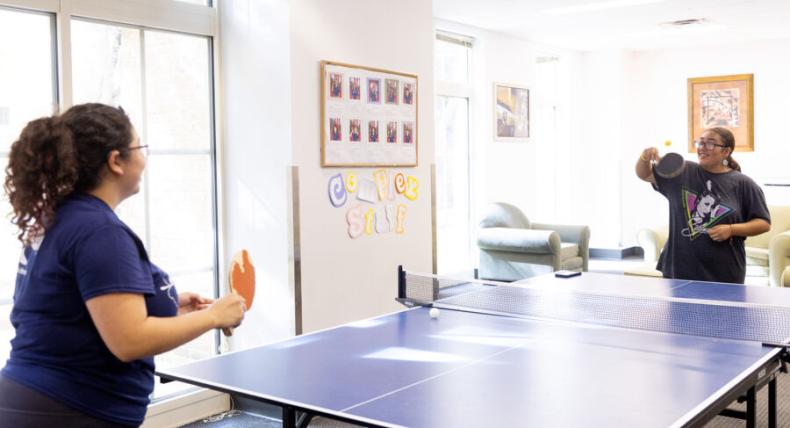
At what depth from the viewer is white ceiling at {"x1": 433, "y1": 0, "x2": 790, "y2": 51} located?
7292 mm

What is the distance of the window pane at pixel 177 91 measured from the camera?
4.15m

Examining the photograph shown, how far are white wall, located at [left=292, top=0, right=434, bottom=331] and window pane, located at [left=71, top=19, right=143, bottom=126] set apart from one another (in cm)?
77

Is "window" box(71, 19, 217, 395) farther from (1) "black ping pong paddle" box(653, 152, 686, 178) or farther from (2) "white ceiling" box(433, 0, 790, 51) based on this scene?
(2) "white ceiling" box(433, 0, 790, 51)

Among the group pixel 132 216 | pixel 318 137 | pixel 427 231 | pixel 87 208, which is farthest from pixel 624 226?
pixel 87 208

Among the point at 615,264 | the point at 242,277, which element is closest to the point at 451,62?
the point at 615,264

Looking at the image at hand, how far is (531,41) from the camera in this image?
932 centimetres

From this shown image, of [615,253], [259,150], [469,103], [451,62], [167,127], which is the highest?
[451,62]

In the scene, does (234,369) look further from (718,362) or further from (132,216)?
(132,216)

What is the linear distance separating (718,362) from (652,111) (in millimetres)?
8842

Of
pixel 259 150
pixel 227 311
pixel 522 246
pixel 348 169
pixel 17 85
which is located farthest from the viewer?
pixel 522 246

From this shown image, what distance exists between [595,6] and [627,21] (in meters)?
1.00

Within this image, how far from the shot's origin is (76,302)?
5.24 ft

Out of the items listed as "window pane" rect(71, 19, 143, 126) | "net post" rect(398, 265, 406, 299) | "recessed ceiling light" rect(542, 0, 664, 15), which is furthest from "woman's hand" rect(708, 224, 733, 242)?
"recessed ceiling light" rect(542, 0, 664, 15)

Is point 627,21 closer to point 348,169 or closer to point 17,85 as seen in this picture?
point 348,169
